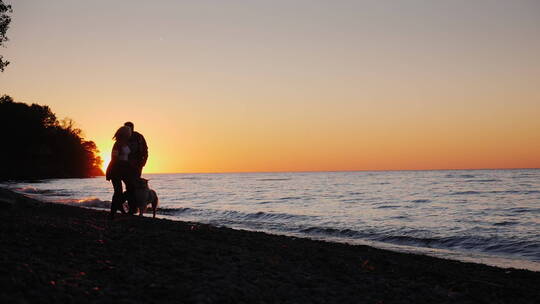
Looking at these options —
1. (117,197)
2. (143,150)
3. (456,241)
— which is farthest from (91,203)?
(456,241)

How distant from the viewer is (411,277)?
22.3 feet

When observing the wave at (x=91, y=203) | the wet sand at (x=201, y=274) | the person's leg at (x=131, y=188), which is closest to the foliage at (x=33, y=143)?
the wave at (x=91, y=203)

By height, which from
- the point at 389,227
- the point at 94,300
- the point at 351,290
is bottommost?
the point at 389,227

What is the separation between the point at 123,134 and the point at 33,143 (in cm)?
9139

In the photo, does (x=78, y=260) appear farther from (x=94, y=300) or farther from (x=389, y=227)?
(x=389, y=227)

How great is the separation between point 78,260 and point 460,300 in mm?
5268

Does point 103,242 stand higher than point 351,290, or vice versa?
point 103,242

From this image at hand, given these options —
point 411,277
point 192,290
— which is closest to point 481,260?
point 411,277

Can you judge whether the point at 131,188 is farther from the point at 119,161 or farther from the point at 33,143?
the point at 33,143

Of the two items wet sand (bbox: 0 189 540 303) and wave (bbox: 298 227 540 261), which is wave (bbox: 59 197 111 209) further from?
wet sand (bbox: 0 189 540 303)

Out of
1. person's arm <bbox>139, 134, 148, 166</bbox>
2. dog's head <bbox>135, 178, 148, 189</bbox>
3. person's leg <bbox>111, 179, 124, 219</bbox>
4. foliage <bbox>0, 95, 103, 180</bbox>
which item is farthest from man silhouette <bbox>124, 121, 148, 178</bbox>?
foliage <bbox>0, 95, 103, 180</bbox>

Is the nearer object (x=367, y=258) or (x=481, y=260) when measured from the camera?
(x=367, y=258)

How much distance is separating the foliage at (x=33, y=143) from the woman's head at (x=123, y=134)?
7913 centimetres

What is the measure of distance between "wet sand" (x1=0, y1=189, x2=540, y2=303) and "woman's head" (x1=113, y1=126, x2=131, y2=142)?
3271 millimetres
